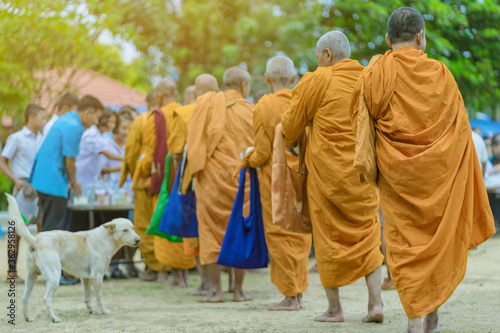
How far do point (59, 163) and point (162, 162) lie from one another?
112 cm

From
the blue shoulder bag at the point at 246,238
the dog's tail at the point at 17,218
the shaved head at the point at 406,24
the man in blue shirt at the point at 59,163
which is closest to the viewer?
the shaved head at the point at 406,24

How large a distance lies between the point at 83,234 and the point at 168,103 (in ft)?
8.11

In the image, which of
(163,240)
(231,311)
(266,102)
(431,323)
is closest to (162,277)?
(163,240)

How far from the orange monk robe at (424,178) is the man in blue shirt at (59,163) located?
4.07 m

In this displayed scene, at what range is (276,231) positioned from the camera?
5867mm

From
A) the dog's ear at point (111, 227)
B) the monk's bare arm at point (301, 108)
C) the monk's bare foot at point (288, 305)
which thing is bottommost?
the monk's bare foot at point (288, 305)

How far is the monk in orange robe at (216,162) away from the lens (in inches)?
257

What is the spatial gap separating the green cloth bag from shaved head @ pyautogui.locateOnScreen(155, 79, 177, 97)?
3.00ft

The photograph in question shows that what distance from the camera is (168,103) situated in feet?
26.0

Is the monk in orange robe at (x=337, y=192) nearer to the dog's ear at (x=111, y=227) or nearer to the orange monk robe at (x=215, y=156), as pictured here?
the orange monk robe at (x=215, y=156)

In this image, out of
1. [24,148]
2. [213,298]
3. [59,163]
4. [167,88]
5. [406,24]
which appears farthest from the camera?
[24,148]

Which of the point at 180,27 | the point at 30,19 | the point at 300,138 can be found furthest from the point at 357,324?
the point at 180,27

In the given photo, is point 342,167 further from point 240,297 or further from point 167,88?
point 167,88

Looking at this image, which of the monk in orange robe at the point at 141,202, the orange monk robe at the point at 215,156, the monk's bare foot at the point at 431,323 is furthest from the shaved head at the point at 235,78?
the monk's bare foot at the point at 431,323
